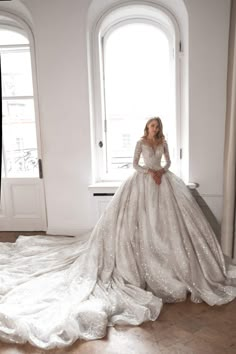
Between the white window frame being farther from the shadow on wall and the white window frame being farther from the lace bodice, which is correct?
the shadow on wall

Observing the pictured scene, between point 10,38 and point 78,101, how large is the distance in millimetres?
1049

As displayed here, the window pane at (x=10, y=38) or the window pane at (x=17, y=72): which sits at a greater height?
the window pane at (x=10, y=38)

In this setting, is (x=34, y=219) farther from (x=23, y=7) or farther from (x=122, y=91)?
(x=23, y=7)

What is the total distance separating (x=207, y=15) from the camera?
10.3ft

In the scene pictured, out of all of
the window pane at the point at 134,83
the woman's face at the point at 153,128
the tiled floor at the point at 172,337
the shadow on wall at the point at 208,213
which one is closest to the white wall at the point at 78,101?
the shadow on wall at the point at 208,213

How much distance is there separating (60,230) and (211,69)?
2223mm

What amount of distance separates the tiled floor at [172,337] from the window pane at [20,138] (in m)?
2.15

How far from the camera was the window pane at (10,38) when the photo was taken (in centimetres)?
367

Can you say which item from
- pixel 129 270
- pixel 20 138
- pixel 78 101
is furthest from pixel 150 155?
pixel 20 138

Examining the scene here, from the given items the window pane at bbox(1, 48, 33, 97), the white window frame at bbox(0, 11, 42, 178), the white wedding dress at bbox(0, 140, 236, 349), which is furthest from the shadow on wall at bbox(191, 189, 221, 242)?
the window pane at bbox(1, 48, 33, 97)

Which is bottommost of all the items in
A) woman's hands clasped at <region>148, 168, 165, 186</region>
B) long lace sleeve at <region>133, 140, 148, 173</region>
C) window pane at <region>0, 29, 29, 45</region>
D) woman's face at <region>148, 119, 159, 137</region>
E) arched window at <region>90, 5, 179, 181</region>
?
woman's hands clasped at <region>148, 168, 165, 186</region>

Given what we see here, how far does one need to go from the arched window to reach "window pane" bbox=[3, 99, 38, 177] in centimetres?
71

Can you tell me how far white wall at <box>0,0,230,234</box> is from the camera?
3186 millimetres

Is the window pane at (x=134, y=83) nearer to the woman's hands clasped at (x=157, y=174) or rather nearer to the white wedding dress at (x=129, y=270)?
the white wedding dress at (x=129, y=270)
